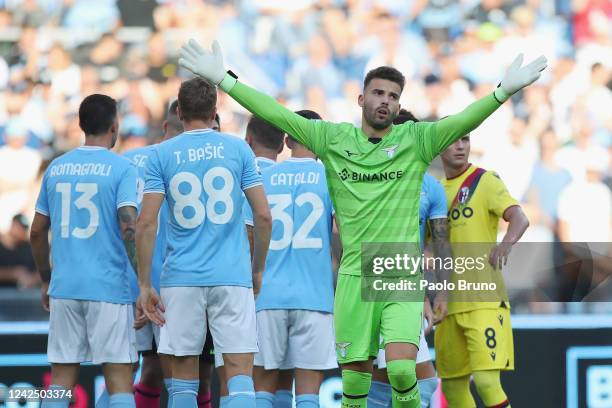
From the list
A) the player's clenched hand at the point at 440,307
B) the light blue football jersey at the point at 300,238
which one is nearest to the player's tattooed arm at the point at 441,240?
the player's clenched hand at the point at 440,307

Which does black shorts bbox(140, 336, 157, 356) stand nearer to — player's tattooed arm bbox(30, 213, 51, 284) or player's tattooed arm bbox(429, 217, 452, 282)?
player's tattooed arm bbox(30, 213, 51, 284)

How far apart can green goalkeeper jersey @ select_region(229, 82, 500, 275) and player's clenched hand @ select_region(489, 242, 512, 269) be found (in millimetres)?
1273

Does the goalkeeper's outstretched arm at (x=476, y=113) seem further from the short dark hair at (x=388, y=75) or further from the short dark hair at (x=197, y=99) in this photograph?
the short dark hair at (x=197, y=99)

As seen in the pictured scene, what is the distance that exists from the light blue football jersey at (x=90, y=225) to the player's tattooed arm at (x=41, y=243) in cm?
15

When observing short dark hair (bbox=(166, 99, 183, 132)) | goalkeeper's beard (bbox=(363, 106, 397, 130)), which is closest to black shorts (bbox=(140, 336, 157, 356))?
short dark hair (bbox=(166, 99, 183, 132))

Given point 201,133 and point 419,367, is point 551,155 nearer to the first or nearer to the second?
point 419,367

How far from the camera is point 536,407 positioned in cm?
830

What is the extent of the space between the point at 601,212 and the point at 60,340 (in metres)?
5.88

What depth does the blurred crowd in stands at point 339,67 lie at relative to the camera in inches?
420

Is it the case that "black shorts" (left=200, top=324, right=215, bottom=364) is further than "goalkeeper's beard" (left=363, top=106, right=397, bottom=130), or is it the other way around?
"black shorts" (left=200, top=324, right=215, bottom=364)

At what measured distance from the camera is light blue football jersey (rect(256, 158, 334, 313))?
6.79 m

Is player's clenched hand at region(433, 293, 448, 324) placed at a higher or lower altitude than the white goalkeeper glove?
lower

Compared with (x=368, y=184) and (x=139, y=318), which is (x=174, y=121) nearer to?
(x=139, y=318)

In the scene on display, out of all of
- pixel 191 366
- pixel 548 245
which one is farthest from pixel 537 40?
pixel 191 366
